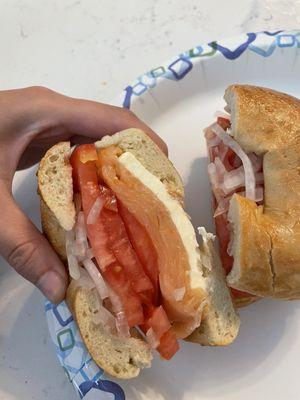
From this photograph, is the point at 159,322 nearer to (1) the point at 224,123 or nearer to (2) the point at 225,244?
(2) the point at 225,244

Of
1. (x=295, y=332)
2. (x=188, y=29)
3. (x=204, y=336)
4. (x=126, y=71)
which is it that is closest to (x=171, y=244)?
(x=204, y=336)

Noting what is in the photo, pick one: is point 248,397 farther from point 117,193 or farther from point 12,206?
point 12,206

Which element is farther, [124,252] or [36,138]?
[36,138]

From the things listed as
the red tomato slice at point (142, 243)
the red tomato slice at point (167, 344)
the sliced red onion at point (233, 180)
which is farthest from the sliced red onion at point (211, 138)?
the red tomato slice at point (167, 344)

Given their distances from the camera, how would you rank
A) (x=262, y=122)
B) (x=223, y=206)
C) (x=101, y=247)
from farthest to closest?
(x=223, y=206) < (x=262, y=122) < (x=101, y=247)

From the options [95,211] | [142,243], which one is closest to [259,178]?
[142,243]

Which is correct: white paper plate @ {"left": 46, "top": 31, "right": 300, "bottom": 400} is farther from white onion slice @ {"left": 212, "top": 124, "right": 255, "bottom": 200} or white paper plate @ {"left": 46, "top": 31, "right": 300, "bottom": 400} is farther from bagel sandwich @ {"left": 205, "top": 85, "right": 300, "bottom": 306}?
white onion slice @ {"left": 212, "top": 124, "right": 255, "bottom": 200}
